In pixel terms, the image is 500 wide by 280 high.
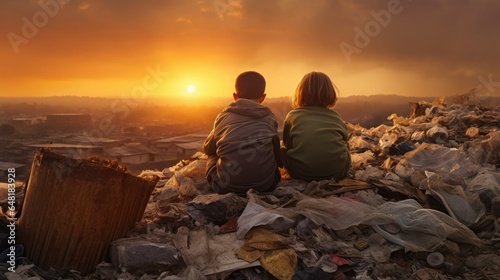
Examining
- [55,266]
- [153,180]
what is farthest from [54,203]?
[153,180]

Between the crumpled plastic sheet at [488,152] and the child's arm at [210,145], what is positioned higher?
the child's arm at [210,145]

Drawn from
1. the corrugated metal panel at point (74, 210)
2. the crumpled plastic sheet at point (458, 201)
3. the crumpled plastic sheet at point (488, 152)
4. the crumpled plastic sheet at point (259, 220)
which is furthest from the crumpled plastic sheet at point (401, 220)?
the crumpled plastic sheet at point (488, 152)

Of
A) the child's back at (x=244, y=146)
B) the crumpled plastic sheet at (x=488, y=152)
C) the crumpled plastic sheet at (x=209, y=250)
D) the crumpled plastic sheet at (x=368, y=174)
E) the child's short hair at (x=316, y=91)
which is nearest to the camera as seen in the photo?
the crumpled plastic sheet at (x=209, y=250)

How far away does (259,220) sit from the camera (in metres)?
3.32

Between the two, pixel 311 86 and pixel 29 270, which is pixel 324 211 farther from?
pixel 29 270

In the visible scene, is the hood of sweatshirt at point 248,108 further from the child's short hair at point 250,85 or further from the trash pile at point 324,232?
the trash pile at point 324,232

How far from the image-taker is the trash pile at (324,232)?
2.99 m

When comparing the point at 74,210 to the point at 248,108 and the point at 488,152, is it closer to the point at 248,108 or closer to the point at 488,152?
the point at 248,108

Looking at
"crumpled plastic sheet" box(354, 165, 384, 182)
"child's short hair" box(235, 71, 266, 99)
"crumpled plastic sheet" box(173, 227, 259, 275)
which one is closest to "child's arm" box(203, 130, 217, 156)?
"child's short hair" box(235, 71, 266, 99)

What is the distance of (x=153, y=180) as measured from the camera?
3373 millimetres

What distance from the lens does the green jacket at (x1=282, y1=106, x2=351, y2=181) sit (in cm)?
421

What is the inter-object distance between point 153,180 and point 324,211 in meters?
1.41

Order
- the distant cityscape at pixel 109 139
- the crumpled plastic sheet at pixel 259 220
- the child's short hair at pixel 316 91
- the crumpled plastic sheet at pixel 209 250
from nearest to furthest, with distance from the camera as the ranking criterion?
the crumpled plastic sheet at pixel 209 250 → the crumpled plastic sheet at pixel 259 220 → the child's short hair at pixel 316 91 → the distant cityscape at pixel 109 139

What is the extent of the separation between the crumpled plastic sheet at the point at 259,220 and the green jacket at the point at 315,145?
959mm
